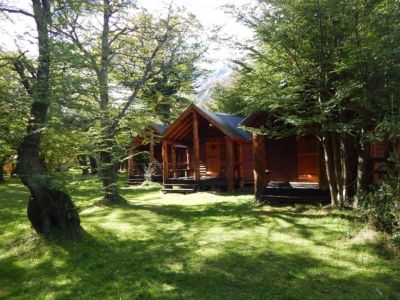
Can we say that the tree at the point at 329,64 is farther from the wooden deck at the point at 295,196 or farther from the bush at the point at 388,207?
the bush at the point at 388,207

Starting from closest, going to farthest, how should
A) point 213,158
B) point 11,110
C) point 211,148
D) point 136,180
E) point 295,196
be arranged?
point 11,110 < point 295,196 < point 213,158 < point 211,148 < point 136,180

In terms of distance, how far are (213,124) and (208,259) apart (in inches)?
451

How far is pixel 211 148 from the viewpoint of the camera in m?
23.0

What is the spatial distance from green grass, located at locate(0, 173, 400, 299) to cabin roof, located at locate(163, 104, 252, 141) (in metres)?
6.68

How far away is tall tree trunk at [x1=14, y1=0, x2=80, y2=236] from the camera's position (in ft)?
26.2

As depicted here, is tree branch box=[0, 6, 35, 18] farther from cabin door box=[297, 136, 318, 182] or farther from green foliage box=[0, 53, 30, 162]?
cabin door box=[297, 136, 318, 182]

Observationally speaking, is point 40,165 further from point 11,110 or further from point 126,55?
point 126,55

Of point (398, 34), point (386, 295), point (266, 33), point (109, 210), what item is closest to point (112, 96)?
point (109, 210)

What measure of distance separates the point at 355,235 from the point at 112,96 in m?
11.9

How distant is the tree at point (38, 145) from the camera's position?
7.98 metres

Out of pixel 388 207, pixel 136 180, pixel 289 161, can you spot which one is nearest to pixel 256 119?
pixel 289 161

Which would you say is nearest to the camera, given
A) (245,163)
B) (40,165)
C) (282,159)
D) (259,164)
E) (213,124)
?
(40,165)

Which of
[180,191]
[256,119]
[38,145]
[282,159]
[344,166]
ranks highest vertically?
[256,119]

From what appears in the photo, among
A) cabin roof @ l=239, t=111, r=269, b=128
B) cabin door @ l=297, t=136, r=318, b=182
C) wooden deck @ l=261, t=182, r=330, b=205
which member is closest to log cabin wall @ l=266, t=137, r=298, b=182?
cabin door @ l=297, t=136, r=318, b=182
